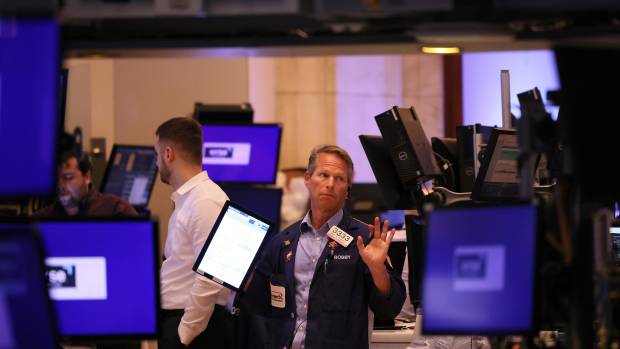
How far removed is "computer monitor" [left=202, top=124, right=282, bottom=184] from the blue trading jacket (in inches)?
126

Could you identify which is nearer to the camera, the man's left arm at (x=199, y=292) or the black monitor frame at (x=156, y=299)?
the black monitor frame at (x=156, y=299)

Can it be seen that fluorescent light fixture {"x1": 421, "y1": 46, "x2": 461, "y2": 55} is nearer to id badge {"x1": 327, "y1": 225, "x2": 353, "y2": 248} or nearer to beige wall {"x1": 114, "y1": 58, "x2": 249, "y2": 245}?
id badge {"x1": 327, "y1": 225, "x2": 353, "y2": 248}

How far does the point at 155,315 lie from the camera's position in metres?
3.55

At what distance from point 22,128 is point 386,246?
1.80m

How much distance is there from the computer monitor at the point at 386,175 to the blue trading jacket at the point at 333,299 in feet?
0.64

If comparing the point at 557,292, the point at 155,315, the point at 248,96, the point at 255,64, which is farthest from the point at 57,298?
the point at 255,64

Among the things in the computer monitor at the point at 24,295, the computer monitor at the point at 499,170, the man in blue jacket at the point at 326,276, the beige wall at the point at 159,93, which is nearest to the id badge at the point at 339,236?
the man in blue jacket at the point at 326,276

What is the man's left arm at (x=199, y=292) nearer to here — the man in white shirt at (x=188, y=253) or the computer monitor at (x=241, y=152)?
the man in white shirt at (x=188, y=253)

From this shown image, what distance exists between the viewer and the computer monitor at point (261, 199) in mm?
7859

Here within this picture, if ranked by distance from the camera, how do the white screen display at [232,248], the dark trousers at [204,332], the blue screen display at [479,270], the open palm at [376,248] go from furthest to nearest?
the dark trousers at [204,332]
the white screen display at [232,248]
the open palm at [376,248]
the blue screen display at [479,270]

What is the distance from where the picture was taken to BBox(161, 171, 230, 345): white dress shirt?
192 inches

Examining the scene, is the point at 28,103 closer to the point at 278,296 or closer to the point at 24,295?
the point at 24,295

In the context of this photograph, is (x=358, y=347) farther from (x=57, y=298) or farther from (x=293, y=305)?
(x=57, y=298)

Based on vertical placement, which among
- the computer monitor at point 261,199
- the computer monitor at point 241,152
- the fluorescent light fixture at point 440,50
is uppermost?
the fluorescent light fixture at point 440,50
